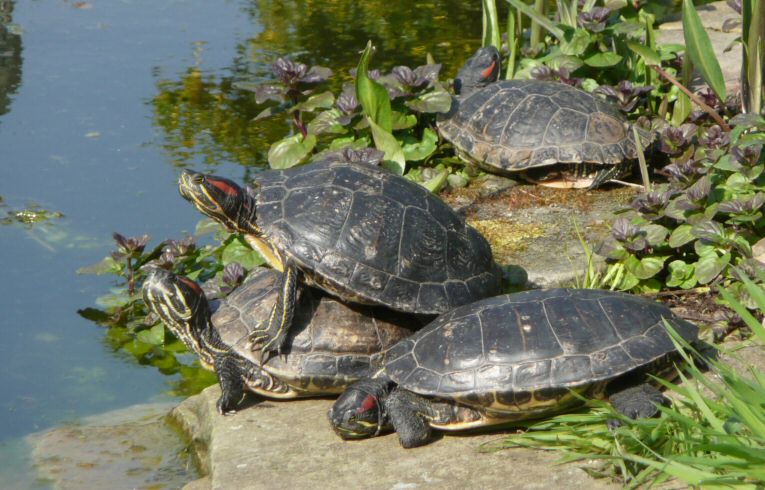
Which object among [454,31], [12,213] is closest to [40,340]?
[12,213]

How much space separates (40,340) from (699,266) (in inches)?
140

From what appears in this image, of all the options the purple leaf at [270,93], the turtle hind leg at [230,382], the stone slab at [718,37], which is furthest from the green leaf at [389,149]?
the stone slab at [718,37]

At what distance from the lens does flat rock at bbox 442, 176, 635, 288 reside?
5.70 meters

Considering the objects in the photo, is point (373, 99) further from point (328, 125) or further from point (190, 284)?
point (190, 284)

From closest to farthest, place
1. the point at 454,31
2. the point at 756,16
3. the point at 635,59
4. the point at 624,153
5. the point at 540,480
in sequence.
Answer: the point at 540,480 → the point at 756,16 → the point at 624,153 → the point at 635,59 → the point at 454,31

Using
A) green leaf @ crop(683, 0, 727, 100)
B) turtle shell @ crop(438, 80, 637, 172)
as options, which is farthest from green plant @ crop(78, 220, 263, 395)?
green leaf @ crop(683, 0, 727, 100)

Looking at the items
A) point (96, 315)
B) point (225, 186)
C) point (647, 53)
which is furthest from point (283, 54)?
point (225, 186)

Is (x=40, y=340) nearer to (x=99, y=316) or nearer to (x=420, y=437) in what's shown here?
(x=99, y=316)

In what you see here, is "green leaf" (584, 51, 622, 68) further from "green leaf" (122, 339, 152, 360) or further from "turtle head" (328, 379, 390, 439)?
"turtle head" (328, 379, 390, 439)

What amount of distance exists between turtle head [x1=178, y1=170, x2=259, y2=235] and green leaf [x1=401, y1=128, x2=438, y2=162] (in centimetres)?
242

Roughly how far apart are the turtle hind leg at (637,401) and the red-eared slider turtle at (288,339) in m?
1.12

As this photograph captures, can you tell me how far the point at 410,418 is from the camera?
4.21 m

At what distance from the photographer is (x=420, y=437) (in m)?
4.21

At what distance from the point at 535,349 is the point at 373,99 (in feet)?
9.82
